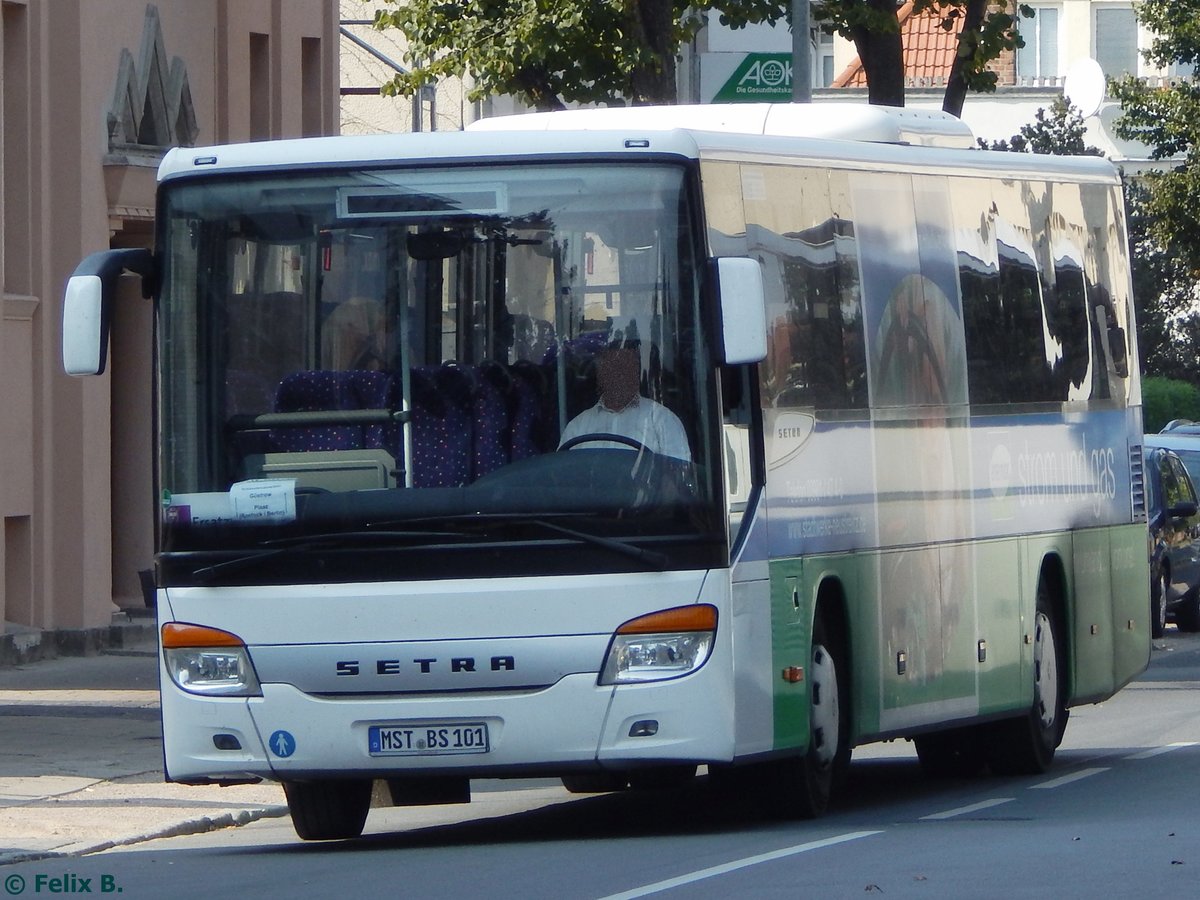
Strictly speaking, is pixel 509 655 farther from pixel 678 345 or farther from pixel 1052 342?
pixel 1052 342

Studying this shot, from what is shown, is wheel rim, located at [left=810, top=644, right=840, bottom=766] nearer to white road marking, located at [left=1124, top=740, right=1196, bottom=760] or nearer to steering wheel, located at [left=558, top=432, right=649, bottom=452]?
steering wheel, located at [left=558, top=432, right=649, bottom=452]

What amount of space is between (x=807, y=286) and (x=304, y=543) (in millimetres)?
2665

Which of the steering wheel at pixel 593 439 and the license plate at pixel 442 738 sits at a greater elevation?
the steering wheel at pixel 593 439

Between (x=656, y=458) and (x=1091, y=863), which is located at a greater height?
(x=656, y=458)

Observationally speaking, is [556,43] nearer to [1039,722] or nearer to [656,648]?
[1039,722]

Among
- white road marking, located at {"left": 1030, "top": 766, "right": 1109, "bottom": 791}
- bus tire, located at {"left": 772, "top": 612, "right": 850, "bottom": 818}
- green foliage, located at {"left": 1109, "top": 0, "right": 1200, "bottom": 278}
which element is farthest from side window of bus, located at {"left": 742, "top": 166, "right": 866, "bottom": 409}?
green foliage, located at {"left": 1109, "top": 0, "right": 1200, "bottom": 278}

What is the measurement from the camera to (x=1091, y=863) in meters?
9.91

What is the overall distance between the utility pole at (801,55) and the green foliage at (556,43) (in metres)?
1.08

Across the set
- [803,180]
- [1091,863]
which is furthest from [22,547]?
[1091,863]

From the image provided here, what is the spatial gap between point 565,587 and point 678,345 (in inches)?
41.4

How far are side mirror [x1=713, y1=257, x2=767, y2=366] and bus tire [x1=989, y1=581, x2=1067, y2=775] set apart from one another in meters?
4.64

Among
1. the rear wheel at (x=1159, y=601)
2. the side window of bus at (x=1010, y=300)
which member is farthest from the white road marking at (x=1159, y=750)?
the rear wheel at (x=1159, y=601)

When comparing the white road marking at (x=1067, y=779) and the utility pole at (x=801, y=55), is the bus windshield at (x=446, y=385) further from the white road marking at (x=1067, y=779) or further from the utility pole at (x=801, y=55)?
the utility pole at (x=801, y=55)

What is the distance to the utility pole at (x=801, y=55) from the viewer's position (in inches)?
834
